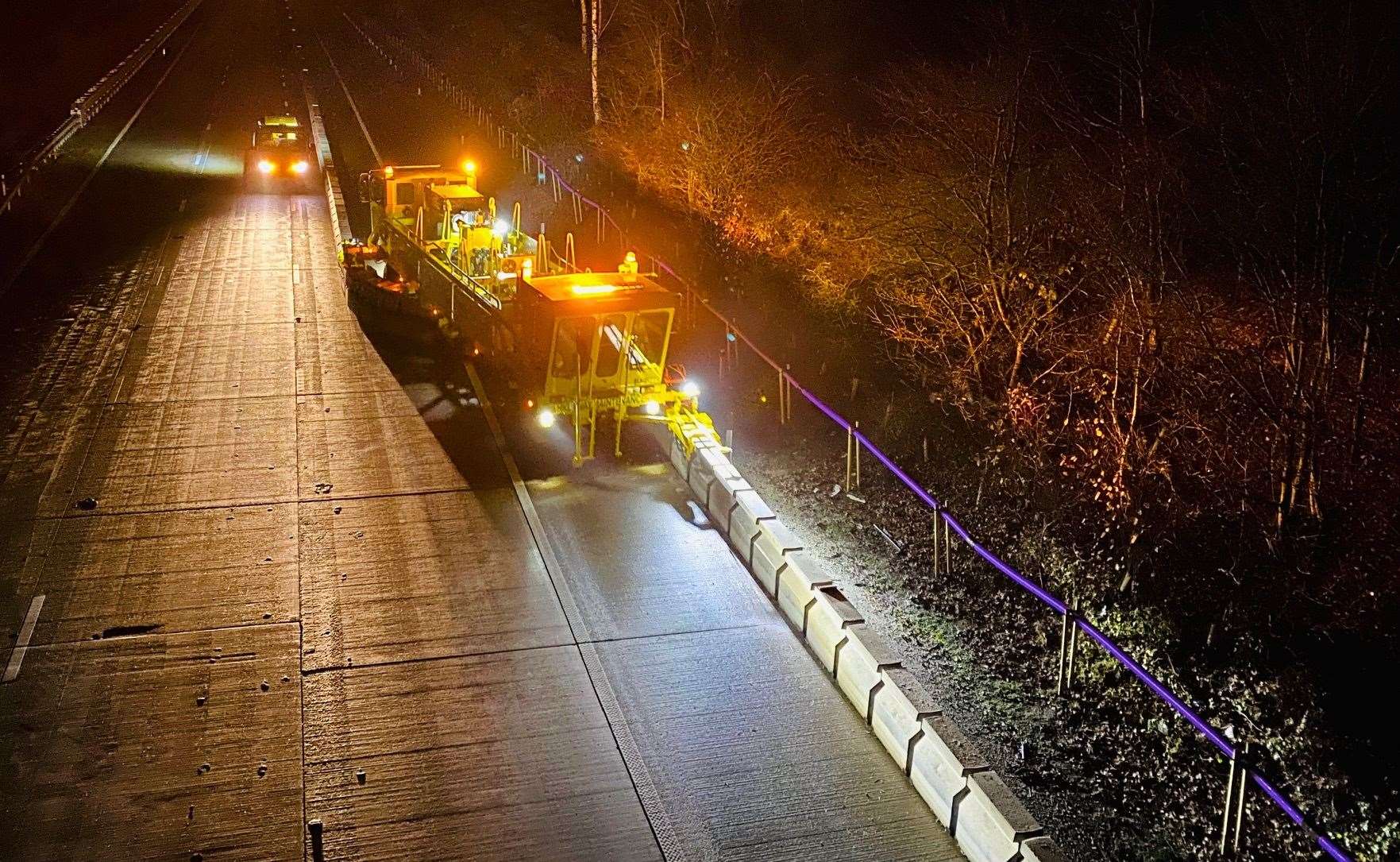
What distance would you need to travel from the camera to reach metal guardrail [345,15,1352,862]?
24.1ft

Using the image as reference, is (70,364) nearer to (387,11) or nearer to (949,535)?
(949,535)

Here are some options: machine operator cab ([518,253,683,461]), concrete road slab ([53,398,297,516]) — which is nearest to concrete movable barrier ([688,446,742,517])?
machine operator cab ([518,253,683,461])

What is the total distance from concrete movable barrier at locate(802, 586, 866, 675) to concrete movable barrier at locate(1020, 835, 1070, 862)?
2700 millimetres

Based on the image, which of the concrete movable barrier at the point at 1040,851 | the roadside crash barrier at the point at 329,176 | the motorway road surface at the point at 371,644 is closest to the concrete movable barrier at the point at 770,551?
the motorway road surface at the point at 371,644

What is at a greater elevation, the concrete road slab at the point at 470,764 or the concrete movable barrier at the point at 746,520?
the concrete movable barrier at the point at 746,520

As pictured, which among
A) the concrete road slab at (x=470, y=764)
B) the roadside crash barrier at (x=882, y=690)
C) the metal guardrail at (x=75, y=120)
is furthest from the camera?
the metal guardrail at (x=75, y=120)

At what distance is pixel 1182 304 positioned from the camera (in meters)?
11.9

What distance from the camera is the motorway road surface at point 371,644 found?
822cm

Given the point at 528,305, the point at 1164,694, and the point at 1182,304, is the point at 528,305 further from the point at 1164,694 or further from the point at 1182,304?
the point at 1164,694

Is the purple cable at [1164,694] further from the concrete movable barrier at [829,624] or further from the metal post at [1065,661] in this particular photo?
the concrete movable barrier at [829,624]

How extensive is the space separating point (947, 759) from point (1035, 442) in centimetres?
597

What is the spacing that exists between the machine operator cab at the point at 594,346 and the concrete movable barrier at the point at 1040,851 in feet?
26.2

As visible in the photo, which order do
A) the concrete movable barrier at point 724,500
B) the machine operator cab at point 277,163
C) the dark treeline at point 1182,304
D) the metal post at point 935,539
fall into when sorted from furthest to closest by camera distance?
the machine operator cab at point 277,163 → the concrete movable barrier at point 724,500 → the metal post at point 935,539 → the dark treeline at point 1182,304

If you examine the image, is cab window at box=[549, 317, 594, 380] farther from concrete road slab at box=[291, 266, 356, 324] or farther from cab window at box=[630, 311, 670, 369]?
concrete road slab at box=[291, 266, 356, 324]
